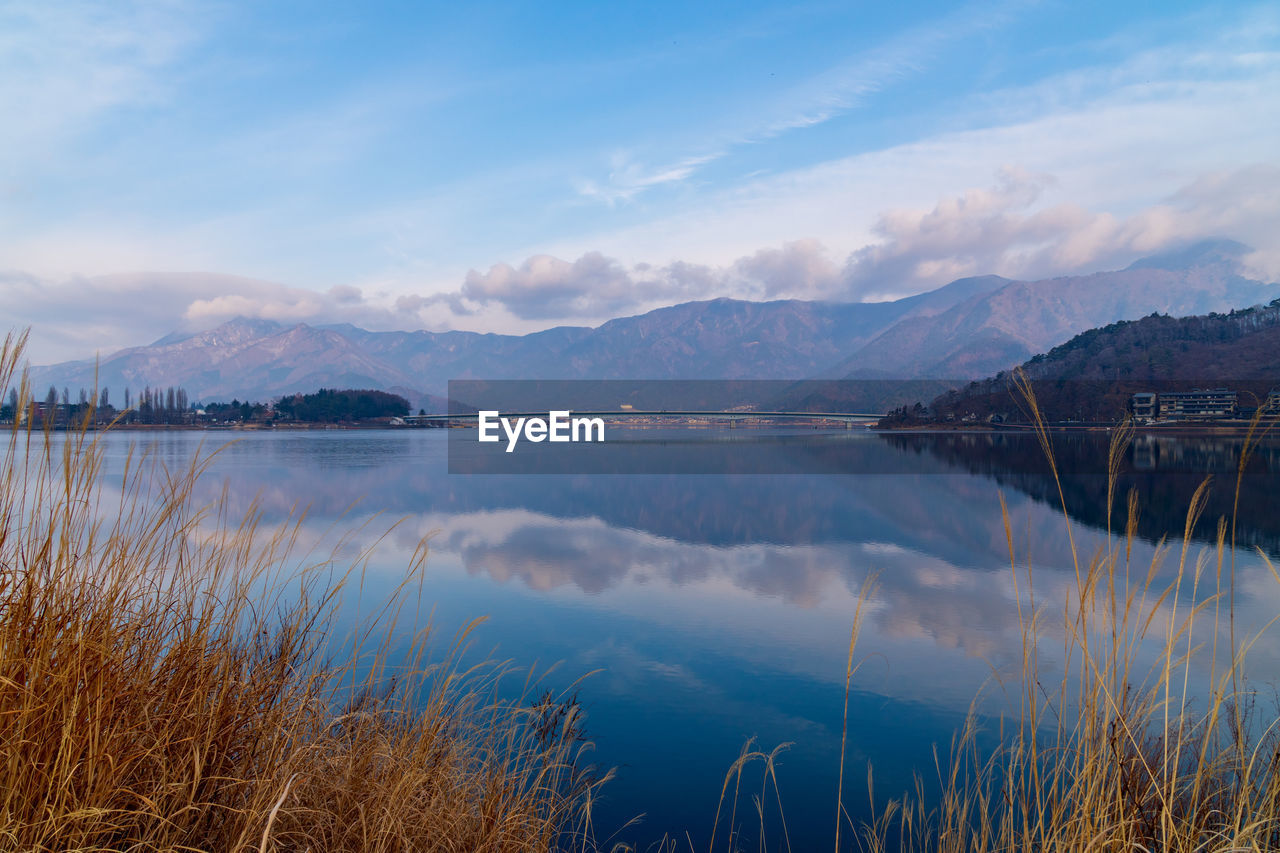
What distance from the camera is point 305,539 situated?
15.6m

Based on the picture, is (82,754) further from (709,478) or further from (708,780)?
(709,478)

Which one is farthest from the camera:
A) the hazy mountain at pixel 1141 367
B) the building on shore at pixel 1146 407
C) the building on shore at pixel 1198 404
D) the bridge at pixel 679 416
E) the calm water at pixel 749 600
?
the bridge at pixel 679 416

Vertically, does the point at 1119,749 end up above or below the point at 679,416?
below

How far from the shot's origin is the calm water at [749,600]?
6074 mm

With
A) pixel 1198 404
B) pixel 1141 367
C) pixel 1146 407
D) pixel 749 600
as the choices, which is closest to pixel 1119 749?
pixel 749 600

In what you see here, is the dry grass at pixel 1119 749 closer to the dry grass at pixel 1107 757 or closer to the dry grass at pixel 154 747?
the dry grass at pixel 1107 757

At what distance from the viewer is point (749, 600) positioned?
11.4m

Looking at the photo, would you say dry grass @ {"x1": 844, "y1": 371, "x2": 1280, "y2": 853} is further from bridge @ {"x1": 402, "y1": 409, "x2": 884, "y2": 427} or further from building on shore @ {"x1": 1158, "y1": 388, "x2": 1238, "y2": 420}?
building on shore @ {"x1": 1158, "y1": 388, "x2": 1238, "y2": 420}

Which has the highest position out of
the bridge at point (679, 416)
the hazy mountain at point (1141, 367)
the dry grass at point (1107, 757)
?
the hazy mountain at point (1141, 367)

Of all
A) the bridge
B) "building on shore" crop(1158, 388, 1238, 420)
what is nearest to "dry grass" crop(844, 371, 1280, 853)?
the bridge

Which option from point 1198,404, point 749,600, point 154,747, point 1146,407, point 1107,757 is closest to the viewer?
point 154,747

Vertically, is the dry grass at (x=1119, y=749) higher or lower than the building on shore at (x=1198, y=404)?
lower
